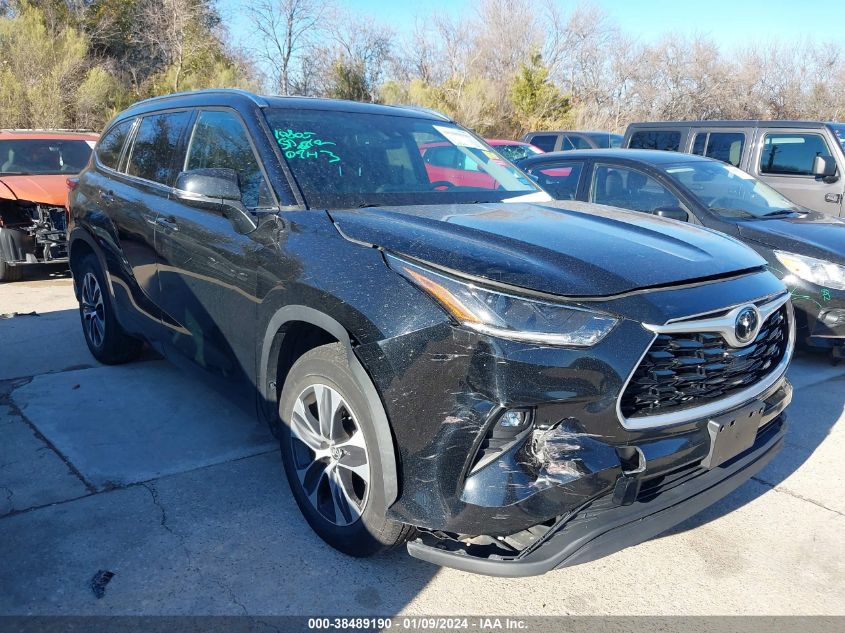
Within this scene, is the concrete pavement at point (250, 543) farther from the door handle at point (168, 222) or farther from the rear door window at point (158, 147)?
the rear door window at point (158, 147)

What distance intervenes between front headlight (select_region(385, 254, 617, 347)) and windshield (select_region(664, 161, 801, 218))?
13.7ft

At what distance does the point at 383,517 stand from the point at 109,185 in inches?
133

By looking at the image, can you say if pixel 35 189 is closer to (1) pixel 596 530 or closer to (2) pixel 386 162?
(2) pixel 386 162

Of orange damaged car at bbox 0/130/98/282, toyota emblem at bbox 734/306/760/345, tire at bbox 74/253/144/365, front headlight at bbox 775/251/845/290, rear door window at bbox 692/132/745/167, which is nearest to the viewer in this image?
toyota emblem at bbox 734/306/760/345

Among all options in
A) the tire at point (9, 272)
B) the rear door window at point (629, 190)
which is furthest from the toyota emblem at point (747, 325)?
the tire at point (9, 272)

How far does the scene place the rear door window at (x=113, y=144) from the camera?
4945 mm

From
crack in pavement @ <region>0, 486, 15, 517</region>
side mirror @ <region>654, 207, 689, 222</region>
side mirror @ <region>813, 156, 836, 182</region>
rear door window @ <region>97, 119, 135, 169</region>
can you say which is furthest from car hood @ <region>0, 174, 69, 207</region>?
side mirror @ <region>813, 156, 836, 182</region>

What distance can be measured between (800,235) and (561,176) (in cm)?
225

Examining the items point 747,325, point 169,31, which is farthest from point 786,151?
point 169,31

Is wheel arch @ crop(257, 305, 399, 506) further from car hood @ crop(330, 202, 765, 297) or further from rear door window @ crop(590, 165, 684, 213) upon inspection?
rear door window @ crop(590, 165, 684, 213)

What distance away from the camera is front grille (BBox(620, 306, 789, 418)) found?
2.40 meters

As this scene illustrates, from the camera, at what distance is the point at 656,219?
3.61 meters

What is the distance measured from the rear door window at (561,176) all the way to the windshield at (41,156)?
5.57 meters

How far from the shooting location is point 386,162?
12.2 ft
